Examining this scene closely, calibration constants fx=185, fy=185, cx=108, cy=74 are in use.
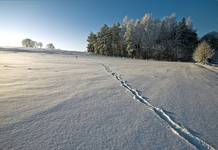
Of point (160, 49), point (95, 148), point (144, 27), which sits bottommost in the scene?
point (95, 148)

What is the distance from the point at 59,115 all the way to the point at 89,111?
0.58m

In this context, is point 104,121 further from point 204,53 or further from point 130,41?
point 130,41

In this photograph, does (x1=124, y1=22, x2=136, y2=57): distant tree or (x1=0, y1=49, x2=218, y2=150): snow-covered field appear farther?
(x1=124, y1=22, x2=136, y2=57): distant tree

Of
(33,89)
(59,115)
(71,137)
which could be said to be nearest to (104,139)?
(71,137)

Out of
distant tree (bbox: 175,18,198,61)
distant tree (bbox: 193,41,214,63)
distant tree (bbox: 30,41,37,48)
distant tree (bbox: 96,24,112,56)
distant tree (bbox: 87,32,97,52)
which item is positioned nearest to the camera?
distant tree (bbox: 193,41,214,63)

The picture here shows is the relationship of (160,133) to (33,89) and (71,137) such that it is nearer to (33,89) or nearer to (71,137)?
(71,137)

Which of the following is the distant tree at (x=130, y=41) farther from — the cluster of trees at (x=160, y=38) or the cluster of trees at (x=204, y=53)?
the cluster of trees at (x=204, y=53)

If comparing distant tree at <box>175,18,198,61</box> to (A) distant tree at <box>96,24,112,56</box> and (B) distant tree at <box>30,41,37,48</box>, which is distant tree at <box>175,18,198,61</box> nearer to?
(A) distant tree at <box>96,24,112,56</box>

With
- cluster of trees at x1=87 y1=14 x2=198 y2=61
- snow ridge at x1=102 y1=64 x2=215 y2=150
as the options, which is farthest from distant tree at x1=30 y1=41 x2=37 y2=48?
snow ridge at x1=102 y1=64 x2=215 y2=150

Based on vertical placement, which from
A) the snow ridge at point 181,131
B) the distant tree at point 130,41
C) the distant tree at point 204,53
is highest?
the distant tree at point 130,41

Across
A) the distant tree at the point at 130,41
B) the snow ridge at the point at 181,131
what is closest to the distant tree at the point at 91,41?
the distant tree at the point at 130,41

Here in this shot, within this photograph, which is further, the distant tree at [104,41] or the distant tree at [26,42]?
the distant tree at [26,42]

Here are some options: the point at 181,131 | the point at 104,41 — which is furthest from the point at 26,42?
the point at 181,131

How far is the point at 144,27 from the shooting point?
125 ft
